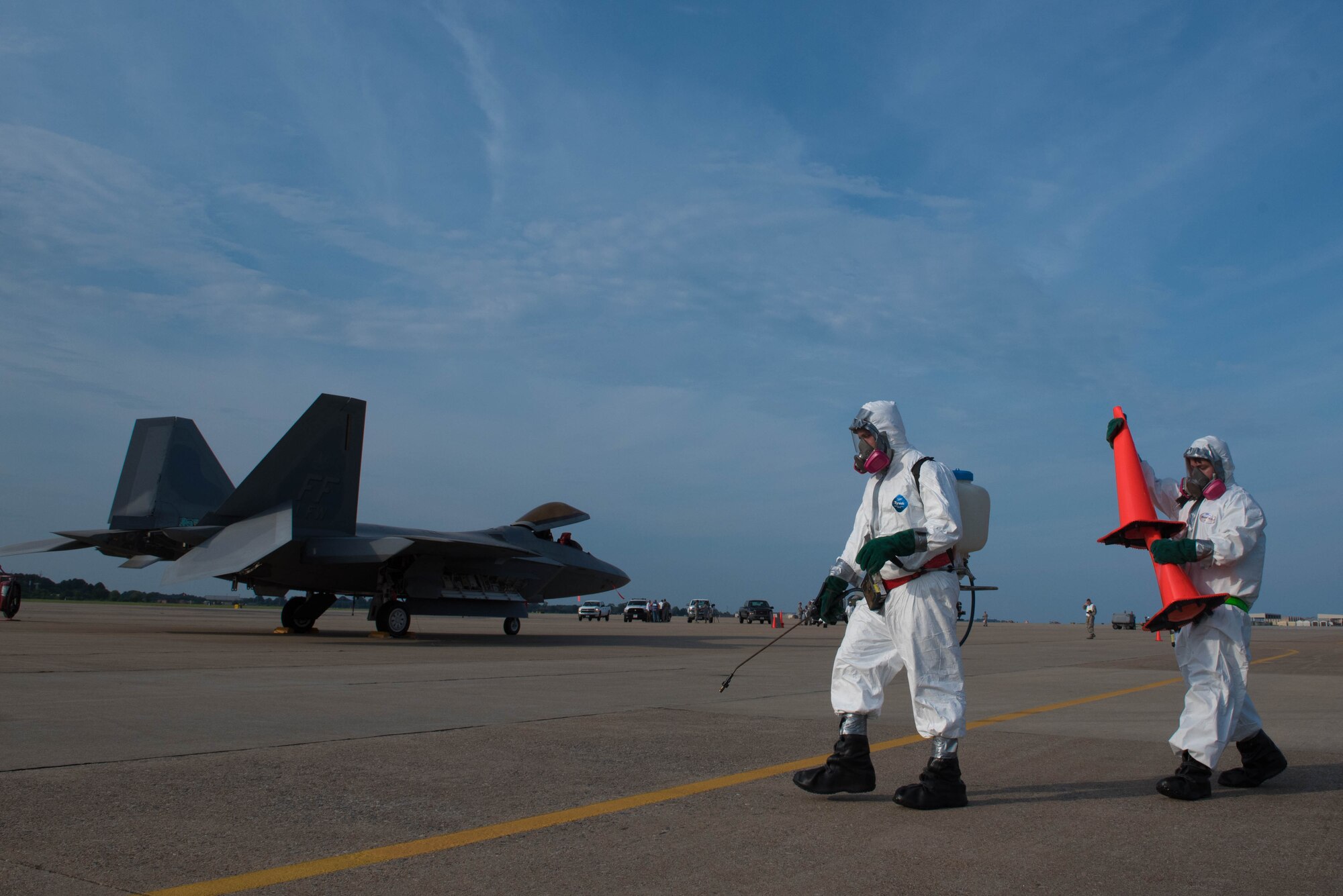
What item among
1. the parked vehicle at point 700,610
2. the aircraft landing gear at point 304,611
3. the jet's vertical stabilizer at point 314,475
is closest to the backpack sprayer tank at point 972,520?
the jet's vertical stabilizer at point 314,475

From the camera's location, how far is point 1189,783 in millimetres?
4688

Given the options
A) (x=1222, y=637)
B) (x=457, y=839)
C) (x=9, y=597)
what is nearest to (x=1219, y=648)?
(x=1222, y=637)

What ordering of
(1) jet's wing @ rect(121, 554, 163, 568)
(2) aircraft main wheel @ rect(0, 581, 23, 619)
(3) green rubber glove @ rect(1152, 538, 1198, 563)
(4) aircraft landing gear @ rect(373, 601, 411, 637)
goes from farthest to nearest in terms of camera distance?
(2) aircraft main wheel @ rect(0, 581, 23, 619), (1) jet's wing @ rect(121, 554, 163, 568), (4) aircraft landing gear @ rect(373, 601, 411, 637), (3) green rubber glove @ rect(1152, 538, 1198, 563)

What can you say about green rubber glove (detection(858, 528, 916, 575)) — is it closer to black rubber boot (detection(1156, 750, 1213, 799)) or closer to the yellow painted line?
the yellow painted line

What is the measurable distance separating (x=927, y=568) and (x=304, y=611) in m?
18.9

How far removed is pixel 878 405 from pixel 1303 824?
2784mm

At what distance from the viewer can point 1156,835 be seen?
156 inches

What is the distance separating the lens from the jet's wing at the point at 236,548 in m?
15.9

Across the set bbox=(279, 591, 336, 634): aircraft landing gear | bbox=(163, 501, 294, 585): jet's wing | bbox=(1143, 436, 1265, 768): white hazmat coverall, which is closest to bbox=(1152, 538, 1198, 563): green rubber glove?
bbox=(1143, 436, 1265, 768): white hazmat coverall

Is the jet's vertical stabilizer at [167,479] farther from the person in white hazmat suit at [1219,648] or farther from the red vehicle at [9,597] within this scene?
the person in white hazmat suit at [1219,648]

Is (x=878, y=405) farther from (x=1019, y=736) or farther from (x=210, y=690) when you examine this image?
(x=210, y=690)

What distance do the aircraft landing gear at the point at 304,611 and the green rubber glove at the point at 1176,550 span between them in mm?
18746

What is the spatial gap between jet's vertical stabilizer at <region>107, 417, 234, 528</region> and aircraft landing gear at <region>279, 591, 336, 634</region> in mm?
2804

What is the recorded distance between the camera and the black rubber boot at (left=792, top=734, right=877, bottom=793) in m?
4.55
